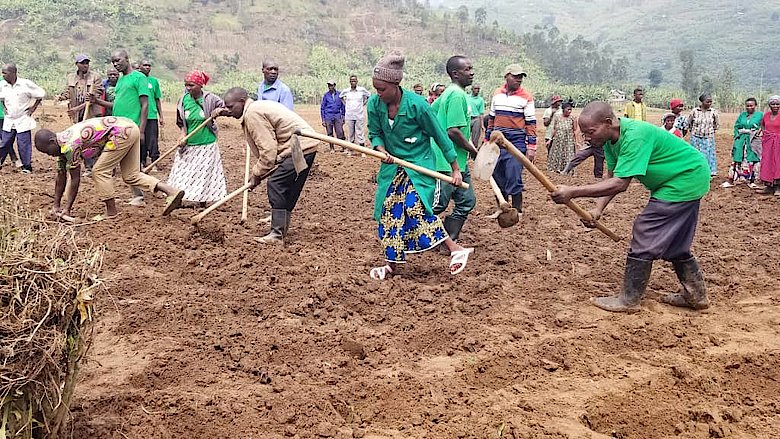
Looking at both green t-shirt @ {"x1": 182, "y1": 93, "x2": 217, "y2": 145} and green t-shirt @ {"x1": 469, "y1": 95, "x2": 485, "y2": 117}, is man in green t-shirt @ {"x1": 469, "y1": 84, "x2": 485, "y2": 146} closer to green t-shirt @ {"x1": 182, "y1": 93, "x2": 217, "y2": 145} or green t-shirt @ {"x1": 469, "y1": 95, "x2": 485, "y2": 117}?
green t-shirt @ {"x1": 469, "y1": 95, "x2": 485, "y2": 117}

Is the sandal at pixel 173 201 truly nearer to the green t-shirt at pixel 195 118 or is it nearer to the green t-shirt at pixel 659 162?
the green t-shirt at pixel 195 118

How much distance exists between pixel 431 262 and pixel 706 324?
2.09 metres

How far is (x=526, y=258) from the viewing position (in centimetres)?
578

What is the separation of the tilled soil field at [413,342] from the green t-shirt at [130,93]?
1.80m

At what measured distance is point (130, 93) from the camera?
7.60 metres

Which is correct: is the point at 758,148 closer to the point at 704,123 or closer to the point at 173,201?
the point at 704,123

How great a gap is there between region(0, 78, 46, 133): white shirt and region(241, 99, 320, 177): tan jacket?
4.86 m

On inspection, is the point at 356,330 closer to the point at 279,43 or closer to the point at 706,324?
the point at 706,324

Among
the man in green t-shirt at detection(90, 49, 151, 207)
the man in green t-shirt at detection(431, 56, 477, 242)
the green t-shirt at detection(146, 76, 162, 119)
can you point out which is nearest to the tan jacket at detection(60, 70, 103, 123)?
the green t-shirt at detection(146, 76, 162, 119)

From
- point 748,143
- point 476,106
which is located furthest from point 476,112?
point 748,143

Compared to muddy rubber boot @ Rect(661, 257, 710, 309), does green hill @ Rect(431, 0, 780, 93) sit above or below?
above

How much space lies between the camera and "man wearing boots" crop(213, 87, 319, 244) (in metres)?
5.43

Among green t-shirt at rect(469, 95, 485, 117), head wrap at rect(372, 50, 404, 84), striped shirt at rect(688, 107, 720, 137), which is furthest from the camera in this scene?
green t-shirt at rect(469, 95, 485, 117)

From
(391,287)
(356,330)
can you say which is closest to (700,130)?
(391,287)
